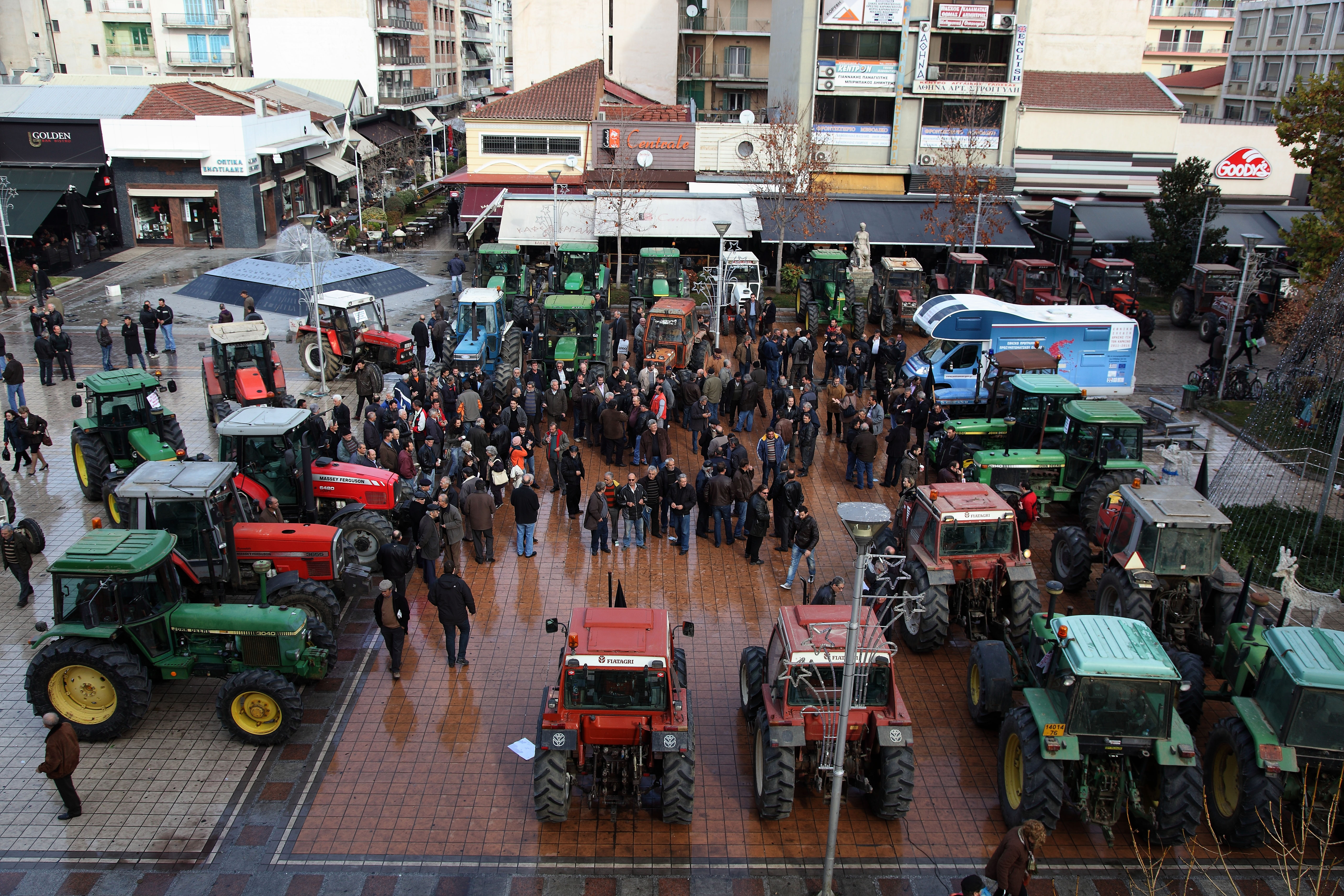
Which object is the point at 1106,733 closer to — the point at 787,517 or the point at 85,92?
the point at 787,517

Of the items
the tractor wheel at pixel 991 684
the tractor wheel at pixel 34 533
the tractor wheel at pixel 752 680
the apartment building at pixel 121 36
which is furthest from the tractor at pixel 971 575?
the apartment building at pixel 121 36

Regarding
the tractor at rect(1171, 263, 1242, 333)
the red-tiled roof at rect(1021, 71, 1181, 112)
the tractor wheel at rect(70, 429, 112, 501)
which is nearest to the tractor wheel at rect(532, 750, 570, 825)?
the tractor wheel at rect(70, 429, 112, 501)

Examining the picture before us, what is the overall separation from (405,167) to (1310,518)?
5312 centimetres

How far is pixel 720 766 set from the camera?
35.8 ft

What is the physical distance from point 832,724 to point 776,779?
0.80 m

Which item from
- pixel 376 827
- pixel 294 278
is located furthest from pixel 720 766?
pixel 294 278

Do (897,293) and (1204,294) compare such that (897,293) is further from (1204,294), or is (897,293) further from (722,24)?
(722,24)

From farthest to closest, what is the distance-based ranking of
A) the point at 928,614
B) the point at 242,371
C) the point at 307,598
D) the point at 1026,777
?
the point at 242,371
the point at 928,614
the point at 307,598
the point at 1026,777

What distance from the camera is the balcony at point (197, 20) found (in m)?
51.8

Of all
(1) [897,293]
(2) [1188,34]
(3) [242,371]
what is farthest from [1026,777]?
(2) [1188,34]

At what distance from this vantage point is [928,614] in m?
12.8

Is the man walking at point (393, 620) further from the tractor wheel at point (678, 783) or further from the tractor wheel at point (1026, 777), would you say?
the tractor wheel at point (1026, 777)

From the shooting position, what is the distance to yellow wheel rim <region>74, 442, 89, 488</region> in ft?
55.5

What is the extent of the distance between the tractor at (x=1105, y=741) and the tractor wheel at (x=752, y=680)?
2.70 meters
